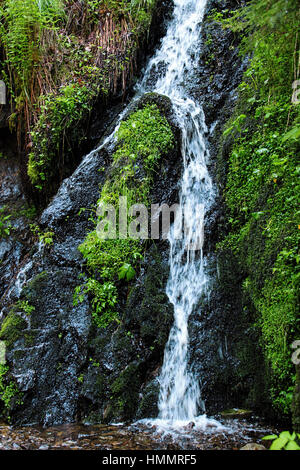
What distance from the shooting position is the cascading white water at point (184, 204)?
402 centimetres

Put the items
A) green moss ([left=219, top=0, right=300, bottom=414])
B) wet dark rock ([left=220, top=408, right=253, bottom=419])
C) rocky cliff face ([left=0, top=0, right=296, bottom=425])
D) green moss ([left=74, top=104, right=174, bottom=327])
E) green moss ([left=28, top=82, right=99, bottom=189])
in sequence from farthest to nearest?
green moss ([left=28, top=82, right=99, bottom=189]) < green moss ([left=74, top=104, right=174, bottom=327]) < rocky cliff face ([left=0, top=0, right=296, bottom=425]) < wet dark rock ([left=220, top=408, right=253, bottom=419]) < green moss ([left=219, top=0, right=300, bottom=414])

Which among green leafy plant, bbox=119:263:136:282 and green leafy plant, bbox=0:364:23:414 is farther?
green leafy plant, bbox=119:263:136:282

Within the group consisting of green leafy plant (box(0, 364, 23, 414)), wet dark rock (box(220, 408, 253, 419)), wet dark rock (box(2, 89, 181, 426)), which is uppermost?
wet dark rock (box(2, 89, 181, 426))

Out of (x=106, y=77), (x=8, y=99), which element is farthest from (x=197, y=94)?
(x=8, y=99)

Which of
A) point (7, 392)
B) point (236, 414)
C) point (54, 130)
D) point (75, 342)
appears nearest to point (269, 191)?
point (236, 414)

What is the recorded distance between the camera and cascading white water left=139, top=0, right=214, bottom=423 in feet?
13.2

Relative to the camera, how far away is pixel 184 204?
5.52 metres

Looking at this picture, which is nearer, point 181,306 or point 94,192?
point 181,306

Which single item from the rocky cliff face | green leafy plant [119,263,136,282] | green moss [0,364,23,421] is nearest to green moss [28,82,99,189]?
the rocky cliff face

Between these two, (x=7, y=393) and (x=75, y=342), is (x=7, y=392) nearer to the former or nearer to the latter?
(x=7, y=393)

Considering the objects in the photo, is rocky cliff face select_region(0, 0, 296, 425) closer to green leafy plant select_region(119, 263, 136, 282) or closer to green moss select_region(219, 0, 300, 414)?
green leafy plant select_region(119, 263, 136, 282)
